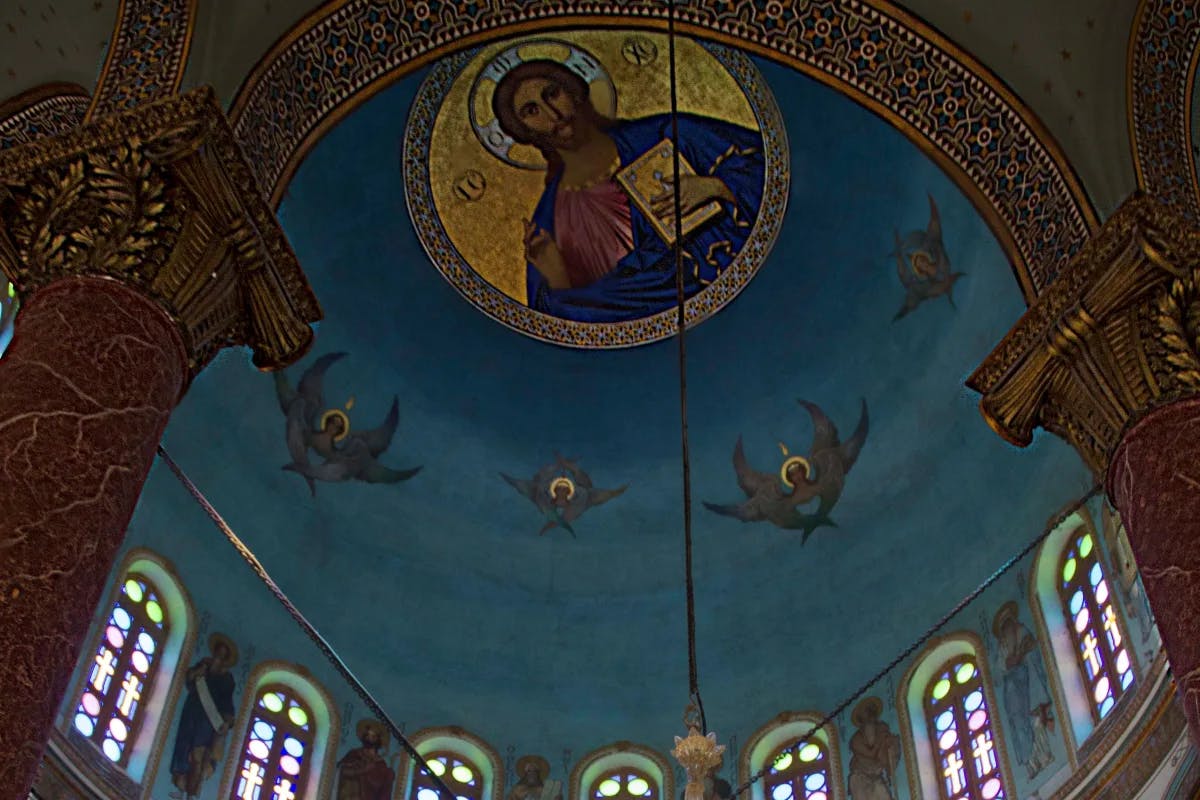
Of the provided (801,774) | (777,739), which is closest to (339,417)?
(777,739)

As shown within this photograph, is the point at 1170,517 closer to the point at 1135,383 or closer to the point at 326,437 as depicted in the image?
the point at 1135,383

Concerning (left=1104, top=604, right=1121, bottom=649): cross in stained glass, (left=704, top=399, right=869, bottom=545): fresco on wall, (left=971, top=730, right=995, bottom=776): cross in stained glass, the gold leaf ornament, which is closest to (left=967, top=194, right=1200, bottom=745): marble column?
the gold leaf ornament

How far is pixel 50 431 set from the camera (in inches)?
198

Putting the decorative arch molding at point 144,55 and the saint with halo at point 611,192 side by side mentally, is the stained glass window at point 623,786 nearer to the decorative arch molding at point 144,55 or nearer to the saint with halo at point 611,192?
the saint with halo at point 611,192

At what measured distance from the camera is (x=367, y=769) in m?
11.7

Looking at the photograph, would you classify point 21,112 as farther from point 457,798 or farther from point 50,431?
point 457,798

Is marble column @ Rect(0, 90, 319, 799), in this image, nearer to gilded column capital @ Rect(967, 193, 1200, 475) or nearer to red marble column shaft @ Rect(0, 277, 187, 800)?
red marble column shaft @ Rect(0, 277, 187, 800)

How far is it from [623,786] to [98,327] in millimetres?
8170

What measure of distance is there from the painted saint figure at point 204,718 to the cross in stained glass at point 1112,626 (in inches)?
272

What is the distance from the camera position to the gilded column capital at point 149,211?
5844 millimetres

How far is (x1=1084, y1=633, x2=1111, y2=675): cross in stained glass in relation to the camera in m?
10.1

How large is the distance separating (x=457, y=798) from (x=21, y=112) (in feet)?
21.8

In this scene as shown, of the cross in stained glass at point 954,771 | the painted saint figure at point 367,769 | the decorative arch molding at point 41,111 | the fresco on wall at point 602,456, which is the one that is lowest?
the cross in stained glass at point 954,771

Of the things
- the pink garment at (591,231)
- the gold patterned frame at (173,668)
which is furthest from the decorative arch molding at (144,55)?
the pink garment at (591,231)
